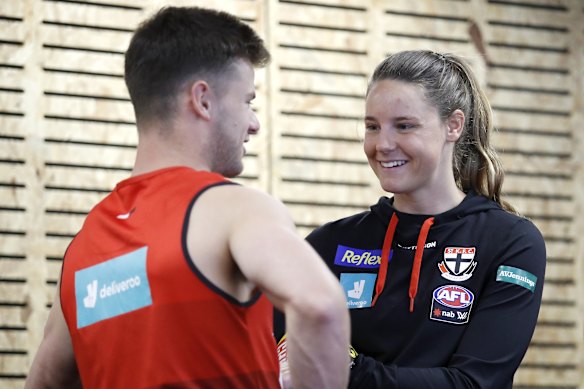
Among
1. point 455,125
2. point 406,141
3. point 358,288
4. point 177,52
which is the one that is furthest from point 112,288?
point 455,125

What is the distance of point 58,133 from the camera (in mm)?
4074

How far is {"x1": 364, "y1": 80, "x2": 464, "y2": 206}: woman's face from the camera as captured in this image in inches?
103

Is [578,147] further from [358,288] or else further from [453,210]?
[358,288]

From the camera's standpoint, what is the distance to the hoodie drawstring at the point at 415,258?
257 centimetres

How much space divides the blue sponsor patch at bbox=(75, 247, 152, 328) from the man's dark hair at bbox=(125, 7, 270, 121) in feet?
1.05

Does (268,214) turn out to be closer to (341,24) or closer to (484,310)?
(484,310)

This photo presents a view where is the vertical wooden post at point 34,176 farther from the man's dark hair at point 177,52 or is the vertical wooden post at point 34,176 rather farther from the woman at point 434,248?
the man's dark hair at point 177,52

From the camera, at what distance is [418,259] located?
2.61 m


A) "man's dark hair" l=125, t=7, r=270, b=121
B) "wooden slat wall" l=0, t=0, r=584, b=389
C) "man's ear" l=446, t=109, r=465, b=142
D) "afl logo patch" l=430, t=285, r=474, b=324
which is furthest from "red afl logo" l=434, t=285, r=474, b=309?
"wooden slat wall" l=0, t=0, r=584, b=389

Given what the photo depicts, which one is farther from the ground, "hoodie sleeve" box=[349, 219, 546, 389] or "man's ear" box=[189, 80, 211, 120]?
"man's ear" box=[189, 80, 211, 120]

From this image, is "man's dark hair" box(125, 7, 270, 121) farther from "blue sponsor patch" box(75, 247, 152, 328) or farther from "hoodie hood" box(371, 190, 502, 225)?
"hoodie hood" box(371, 190, 502, 225)

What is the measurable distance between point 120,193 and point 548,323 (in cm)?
318

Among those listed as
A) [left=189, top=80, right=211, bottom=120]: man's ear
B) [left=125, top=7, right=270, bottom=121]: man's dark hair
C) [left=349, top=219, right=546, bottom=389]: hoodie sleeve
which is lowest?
[left=349, top=219, right=546, bottom=389]: hoodie sleeve

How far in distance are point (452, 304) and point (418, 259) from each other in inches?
6.4
